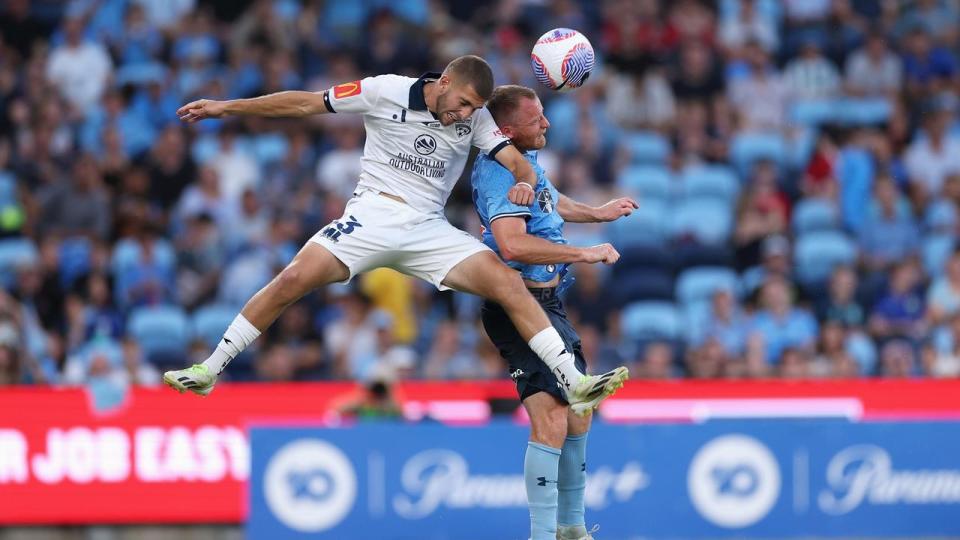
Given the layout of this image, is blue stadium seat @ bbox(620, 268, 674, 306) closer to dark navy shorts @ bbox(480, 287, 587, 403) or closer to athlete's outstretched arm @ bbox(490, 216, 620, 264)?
dark navy shorts @ bbox(480, 287, 587, 403)

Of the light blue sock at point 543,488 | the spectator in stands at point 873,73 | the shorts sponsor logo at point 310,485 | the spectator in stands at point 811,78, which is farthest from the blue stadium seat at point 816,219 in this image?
the light blue sock at point 543,488

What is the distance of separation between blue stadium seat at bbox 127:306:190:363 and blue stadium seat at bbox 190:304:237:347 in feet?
0.39

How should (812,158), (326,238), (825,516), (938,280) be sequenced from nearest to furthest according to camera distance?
(326,238), (825,516), (938,280), (812,158)

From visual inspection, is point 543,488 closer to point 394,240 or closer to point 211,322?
point 394,240

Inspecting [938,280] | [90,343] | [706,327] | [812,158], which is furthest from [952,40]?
[90,343]

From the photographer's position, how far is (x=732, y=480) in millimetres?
13430

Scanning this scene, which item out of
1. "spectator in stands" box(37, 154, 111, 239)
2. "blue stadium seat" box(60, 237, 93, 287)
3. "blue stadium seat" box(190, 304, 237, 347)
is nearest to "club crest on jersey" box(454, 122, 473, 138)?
"blue stadium seat" box(190, 304, 237, 347)

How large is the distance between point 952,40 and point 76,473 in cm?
1205

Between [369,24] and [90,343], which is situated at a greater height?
[369,24]

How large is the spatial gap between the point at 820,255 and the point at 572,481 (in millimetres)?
8565

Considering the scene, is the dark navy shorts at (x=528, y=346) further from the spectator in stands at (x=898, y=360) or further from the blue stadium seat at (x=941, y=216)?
the blue stadium seat at (x=941, y=216)

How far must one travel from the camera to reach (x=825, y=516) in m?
13.4

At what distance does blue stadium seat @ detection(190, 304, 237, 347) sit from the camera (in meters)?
16.1

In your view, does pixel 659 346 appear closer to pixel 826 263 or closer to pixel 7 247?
pixel 826 263
